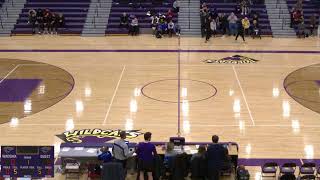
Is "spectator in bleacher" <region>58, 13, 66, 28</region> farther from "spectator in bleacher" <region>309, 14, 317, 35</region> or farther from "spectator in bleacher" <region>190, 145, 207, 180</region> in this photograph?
"spectator in bleacher" <region>190, 145, 207, 180</region>

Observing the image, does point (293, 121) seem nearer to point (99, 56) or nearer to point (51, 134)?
point (51, 134)

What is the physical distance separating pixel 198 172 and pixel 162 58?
14.5 meters

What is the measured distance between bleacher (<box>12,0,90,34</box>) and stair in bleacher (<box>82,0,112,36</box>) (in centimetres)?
33

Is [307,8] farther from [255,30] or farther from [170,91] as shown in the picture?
[170,91]

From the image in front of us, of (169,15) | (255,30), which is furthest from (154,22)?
(255,30)

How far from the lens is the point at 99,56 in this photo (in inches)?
1054

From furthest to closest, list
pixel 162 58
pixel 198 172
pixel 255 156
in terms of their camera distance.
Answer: pixel 162 58, pixel 255 156, pixel 198 172

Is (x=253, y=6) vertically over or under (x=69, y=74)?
over

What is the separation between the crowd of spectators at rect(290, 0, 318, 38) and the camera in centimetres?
3175

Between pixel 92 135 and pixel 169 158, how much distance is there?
14.9 feet

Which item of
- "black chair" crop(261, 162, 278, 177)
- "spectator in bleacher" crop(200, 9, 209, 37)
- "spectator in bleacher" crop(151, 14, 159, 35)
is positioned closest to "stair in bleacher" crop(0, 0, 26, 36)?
"spectator in bleacher" crop(151, 14, 159, 35)

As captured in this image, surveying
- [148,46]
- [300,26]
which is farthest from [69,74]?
[300,26]

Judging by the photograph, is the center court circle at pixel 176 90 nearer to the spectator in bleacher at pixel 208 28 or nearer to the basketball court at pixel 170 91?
the basketball court at pixel 170 91

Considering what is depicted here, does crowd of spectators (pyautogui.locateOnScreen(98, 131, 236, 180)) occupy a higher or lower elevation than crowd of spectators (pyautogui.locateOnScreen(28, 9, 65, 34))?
lower
